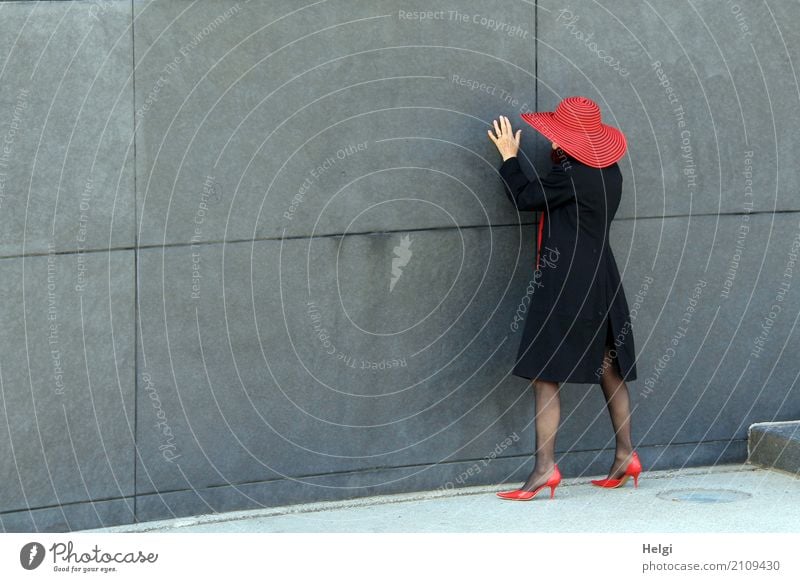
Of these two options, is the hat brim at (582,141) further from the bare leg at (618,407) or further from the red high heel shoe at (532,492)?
the red high heel shoe at (532,492)

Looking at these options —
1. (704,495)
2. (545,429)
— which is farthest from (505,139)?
(704,495)

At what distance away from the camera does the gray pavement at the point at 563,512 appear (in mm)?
5977

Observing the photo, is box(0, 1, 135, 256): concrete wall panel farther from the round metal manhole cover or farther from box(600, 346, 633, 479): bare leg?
the round metal manhole cover

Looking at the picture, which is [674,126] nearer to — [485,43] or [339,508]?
[485,43]

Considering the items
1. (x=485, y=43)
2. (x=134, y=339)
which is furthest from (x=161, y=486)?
(x=485, y=43)

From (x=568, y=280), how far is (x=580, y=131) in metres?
0.70

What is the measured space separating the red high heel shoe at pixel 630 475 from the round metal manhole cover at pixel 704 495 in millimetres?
150

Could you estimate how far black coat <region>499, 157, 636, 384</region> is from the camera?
632 cm

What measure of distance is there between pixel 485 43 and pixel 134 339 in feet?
7.15

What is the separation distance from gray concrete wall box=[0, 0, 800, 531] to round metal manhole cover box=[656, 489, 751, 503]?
1.50 ft

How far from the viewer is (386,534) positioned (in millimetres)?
5855

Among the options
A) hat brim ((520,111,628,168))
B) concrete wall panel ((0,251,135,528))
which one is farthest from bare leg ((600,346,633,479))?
concrete wall panel ((0,251,135,528))

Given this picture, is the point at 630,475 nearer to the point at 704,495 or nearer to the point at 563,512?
the point at 704,495

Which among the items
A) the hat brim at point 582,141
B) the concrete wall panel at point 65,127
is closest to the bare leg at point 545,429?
the hat brim at point 582,141
